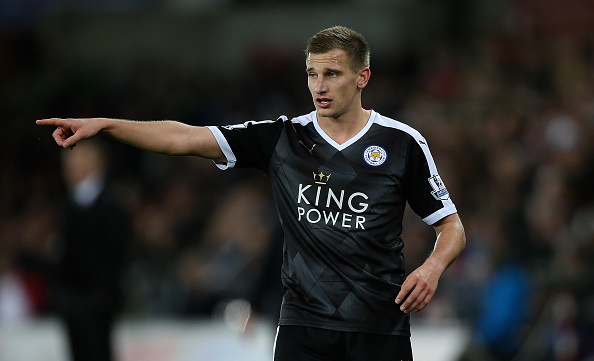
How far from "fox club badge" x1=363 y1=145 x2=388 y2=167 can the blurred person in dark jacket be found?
4.17m

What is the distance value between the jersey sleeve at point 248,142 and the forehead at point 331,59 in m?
0.40

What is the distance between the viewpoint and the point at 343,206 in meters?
4.90

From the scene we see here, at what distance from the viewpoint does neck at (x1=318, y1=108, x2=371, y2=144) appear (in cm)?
501

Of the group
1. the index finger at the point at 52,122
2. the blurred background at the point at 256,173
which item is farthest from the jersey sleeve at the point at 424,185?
the blurred background at the point at 256,173

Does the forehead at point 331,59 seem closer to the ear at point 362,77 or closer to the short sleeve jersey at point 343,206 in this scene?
the ear at point 362,77

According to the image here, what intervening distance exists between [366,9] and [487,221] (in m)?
7.86

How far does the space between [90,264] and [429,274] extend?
4.54m

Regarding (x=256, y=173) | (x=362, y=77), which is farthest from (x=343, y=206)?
(x=256, y=173)

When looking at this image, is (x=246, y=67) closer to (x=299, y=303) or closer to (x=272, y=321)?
(x=272, y=321)

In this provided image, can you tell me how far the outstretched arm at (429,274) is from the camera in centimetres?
468

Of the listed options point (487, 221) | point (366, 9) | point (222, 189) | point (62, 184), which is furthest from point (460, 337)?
point (366, 9)

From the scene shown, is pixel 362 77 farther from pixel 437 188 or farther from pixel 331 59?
pixel 437 188

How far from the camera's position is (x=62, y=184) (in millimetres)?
15664

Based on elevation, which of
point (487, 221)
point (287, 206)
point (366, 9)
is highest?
point (366, 9)
